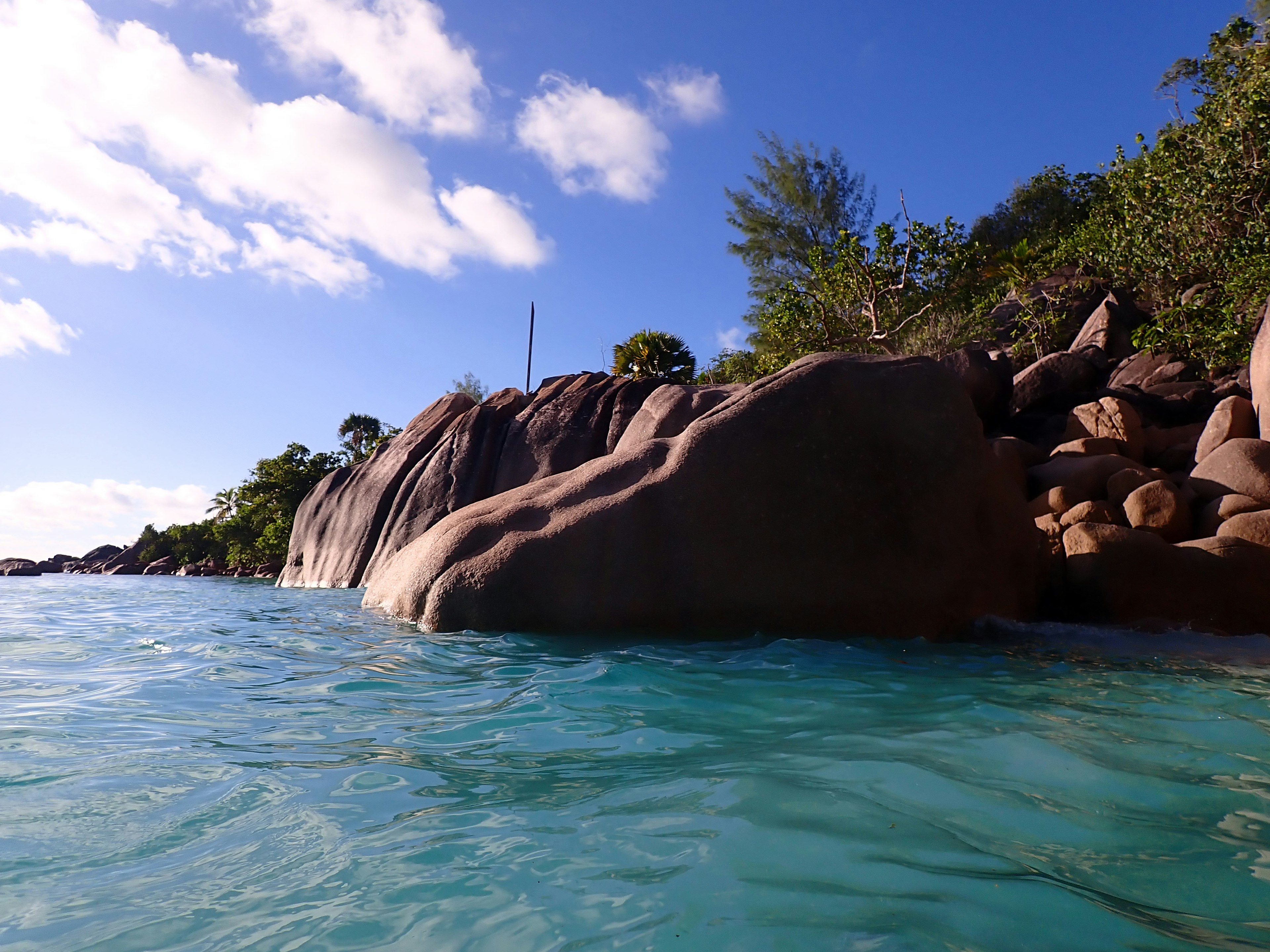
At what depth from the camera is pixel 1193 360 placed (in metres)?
12.8

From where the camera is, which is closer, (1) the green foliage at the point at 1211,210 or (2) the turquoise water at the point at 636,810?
(2) the turquoise water at the point at 636,810

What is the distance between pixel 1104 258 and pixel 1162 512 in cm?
1094

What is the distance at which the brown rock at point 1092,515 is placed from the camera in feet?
23.9

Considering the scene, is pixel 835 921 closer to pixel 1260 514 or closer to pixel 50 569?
pixel 1260 514

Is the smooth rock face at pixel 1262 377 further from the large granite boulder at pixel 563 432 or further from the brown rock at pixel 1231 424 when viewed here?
the large granite boulder at pixel 563 432

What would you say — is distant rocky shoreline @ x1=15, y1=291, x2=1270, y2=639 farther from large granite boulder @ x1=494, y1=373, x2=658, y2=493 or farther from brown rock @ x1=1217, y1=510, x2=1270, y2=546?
large granite boulder @ x1=494, y1=373, x2=658, y2=493

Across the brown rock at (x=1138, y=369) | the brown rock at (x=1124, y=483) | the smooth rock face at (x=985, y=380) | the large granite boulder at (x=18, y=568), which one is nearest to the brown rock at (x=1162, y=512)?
the brown rock at (x=1124, y=483)

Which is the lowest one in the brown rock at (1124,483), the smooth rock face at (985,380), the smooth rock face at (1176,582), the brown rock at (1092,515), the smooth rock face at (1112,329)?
the smooth rock face at (1176,582)

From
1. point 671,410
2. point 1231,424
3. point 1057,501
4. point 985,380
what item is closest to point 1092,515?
point 1057,501

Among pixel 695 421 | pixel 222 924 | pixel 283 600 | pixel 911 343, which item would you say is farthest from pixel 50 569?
pixel 222 924

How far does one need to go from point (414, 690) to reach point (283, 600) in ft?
26.2

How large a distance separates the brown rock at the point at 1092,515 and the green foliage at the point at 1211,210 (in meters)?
5.78

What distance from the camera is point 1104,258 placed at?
1586 centimetres

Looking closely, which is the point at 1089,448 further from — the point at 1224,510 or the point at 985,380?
the point at 985,380
